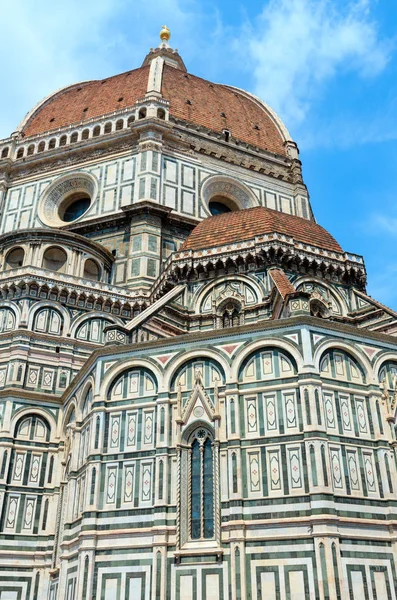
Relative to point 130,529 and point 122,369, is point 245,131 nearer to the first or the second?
point 122,369

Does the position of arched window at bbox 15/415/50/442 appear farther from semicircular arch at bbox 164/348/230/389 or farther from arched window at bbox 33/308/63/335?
semicircular arch at bbox 164/348/230/389

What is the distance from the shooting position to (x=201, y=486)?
16734mm

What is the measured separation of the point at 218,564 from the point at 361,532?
3640 mm

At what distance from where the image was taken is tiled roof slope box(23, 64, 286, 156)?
38500 mm

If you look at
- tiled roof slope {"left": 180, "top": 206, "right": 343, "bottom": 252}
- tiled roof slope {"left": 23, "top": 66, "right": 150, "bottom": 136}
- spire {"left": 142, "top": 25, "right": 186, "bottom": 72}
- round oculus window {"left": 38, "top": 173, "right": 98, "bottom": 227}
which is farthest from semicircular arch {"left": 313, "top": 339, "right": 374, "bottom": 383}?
spire {"left": 142, "top": 25, "right": 186, "bottom": 72}

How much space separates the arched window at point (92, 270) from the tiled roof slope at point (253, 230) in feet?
15.0

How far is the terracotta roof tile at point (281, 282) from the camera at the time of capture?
2113 cm

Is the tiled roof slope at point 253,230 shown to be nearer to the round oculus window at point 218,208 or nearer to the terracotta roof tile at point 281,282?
the terracotta roof tile at point 281,282

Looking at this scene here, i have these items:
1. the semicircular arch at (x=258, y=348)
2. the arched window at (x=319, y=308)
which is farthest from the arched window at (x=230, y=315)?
the semicircular arch at (x=258, y=348)

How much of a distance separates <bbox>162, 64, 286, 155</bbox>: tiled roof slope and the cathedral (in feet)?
24.6

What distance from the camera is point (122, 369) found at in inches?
742

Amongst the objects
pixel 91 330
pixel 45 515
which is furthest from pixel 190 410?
pixel 91 330

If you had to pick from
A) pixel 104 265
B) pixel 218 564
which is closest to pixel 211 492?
pixel 218 564

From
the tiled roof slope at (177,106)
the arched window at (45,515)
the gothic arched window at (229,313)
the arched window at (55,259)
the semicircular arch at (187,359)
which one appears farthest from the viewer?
the tiled roof slope at (177,106)
